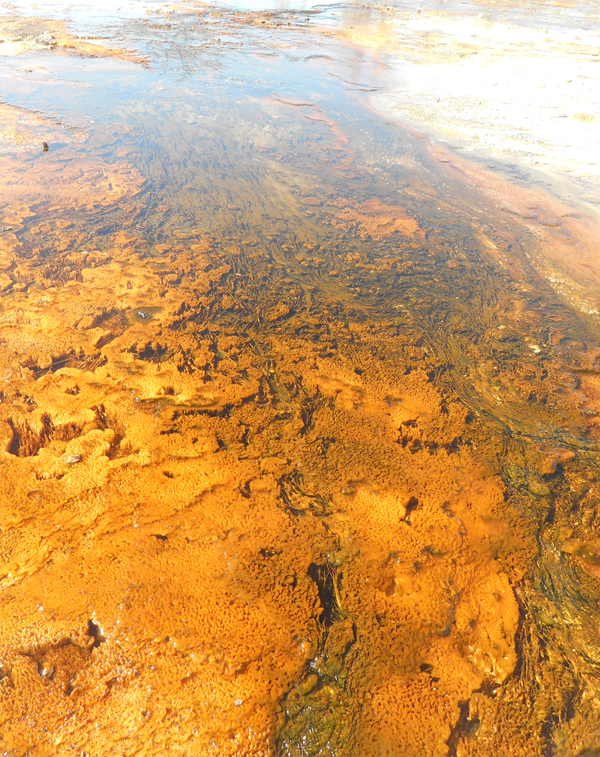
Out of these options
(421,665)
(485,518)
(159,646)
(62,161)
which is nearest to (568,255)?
(485,518)

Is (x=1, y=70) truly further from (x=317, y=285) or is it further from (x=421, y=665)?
(x=421, y=665)

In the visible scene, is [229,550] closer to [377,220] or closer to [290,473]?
[290,473]

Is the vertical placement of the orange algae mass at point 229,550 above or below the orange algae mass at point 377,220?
below

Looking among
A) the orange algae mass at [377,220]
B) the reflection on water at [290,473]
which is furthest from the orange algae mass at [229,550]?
the orange algae mass at [377,220]

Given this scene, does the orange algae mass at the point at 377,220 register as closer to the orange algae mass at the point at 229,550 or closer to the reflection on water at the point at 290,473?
the reflection on water at the point at 290,473

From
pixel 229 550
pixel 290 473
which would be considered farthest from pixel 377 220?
pixel 229 550

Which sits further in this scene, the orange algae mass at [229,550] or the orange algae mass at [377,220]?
the orange algae mass at [377,220]

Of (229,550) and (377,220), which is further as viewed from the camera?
(377,220)

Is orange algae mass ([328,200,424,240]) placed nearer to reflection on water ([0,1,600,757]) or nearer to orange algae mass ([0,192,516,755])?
reflection on water ([0,1,600,757])

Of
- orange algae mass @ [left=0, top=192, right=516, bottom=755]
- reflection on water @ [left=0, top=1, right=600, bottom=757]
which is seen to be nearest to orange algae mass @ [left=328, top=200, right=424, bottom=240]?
reflection on water @ [left=0, top=1, right=600, bottom=757]
